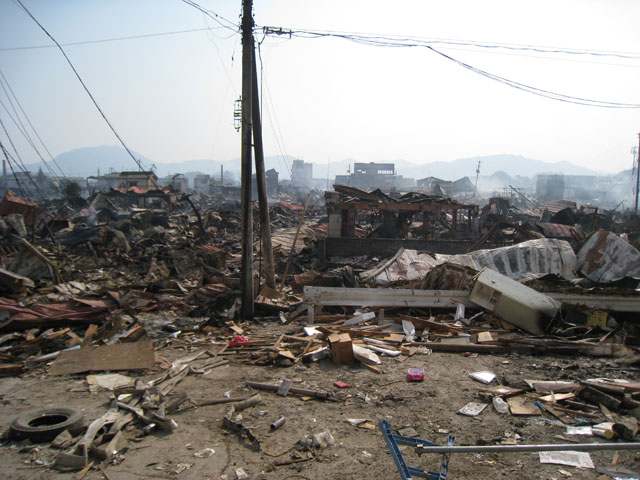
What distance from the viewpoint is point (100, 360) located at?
591 cm

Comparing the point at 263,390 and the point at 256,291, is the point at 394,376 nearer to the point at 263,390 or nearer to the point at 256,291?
the point at 263,390

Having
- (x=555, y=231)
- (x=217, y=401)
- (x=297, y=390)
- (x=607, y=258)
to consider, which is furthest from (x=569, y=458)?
(x=555, y=231)

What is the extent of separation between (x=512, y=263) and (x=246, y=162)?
6913 millimetres

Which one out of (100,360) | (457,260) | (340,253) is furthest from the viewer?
(340,253)

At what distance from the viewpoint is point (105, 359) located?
19.5ft

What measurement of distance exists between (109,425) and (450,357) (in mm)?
4615

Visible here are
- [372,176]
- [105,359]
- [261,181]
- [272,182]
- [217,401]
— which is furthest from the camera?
[372,176]

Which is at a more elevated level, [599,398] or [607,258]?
[607,258]

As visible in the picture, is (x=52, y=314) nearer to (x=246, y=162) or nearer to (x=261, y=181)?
(x=246, y=162)

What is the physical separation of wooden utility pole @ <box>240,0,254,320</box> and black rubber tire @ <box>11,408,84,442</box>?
425cm

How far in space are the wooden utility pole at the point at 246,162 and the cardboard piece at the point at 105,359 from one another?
8.66 feet

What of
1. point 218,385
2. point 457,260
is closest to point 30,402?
point 218,385

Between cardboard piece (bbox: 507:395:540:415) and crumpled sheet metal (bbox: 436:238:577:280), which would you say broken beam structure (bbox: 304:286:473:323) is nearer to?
crumpled sheet metal (bbox: 436:238:577:280)

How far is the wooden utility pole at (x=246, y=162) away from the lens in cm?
834
